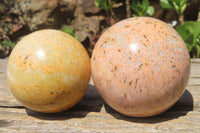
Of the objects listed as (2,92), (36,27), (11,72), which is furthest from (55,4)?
(11,72)

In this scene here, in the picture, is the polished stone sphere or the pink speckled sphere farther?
the polished stone sphere

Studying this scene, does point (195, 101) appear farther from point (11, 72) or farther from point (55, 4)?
point (55, 4)

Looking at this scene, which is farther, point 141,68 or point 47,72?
point 47,72

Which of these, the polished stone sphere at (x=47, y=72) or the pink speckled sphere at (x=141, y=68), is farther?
the polished stone sphere at (x=47, y=72)
